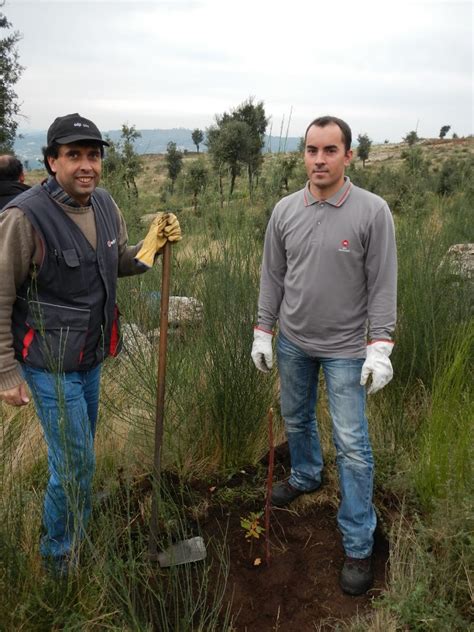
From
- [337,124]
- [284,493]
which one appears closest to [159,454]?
[284,493]

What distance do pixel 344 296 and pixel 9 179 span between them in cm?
257

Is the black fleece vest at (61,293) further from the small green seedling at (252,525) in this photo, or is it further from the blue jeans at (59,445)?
the small green seedling at (252,525)

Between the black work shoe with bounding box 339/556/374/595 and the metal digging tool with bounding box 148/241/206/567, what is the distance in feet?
2.02

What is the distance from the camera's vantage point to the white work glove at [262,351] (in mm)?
2404

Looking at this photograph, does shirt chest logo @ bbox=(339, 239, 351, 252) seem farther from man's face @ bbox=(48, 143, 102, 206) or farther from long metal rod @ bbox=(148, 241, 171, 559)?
man's face @ bbox=(48, 143, 102, 206)

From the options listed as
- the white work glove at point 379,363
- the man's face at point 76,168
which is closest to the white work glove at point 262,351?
the white work glove at point 379,363

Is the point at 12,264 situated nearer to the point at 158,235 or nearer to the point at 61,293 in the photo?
the point at 61,293

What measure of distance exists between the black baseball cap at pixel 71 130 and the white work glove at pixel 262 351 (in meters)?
1.16

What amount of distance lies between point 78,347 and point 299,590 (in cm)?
140

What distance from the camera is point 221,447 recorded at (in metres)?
2.78

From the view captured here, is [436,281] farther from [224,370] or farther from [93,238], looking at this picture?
[93,238]

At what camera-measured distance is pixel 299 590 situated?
209 cm

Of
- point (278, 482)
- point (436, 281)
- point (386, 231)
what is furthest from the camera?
point (436, 281)

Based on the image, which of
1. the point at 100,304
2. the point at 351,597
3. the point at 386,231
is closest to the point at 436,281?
the point at 386,231
